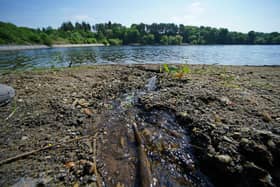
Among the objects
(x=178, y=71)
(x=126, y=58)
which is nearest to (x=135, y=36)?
(x=126, y=58)

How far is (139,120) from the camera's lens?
14.1ft

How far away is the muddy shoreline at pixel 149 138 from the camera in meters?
2.51

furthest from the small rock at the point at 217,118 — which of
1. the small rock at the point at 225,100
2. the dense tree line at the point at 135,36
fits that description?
the dense tree line at the point at 135,36

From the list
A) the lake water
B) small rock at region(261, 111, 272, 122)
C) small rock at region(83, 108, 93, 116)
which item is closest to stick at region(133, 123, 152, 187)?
small rock at region(83, 108, 93, 116)

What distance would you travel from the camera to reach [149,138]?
3529 millimetres

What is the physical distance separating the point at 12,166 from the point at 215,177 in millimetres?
3674

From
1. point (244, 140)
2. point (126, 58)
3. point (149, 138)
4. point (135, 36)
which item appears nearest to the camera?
point (244, 140)

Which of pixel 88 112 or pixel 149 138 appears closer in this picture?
pixel 149 138

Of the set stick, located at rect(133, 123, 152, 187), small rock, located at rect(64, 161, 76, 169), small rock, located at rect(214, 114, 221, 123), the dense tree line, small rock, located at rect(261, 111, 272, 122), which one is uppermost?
the dense tree line

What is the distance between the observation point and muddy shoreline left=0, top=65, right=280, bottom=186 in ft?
8.23

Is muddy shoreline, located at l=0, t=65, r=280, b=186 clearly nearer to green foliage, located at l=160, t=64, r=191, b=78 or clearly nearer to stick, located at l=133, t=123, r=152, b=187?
stick, located at l=133, t=123, r=152, b=187

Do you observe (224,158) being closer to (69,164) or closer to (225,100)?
(225,100)

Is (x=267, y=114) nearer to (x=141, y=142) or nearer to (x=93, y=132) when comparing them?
(x=141, y=142)

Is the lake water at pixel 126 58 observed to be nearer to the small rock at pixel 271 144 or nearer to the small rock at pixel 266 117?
the small rock at pixel 266 117
